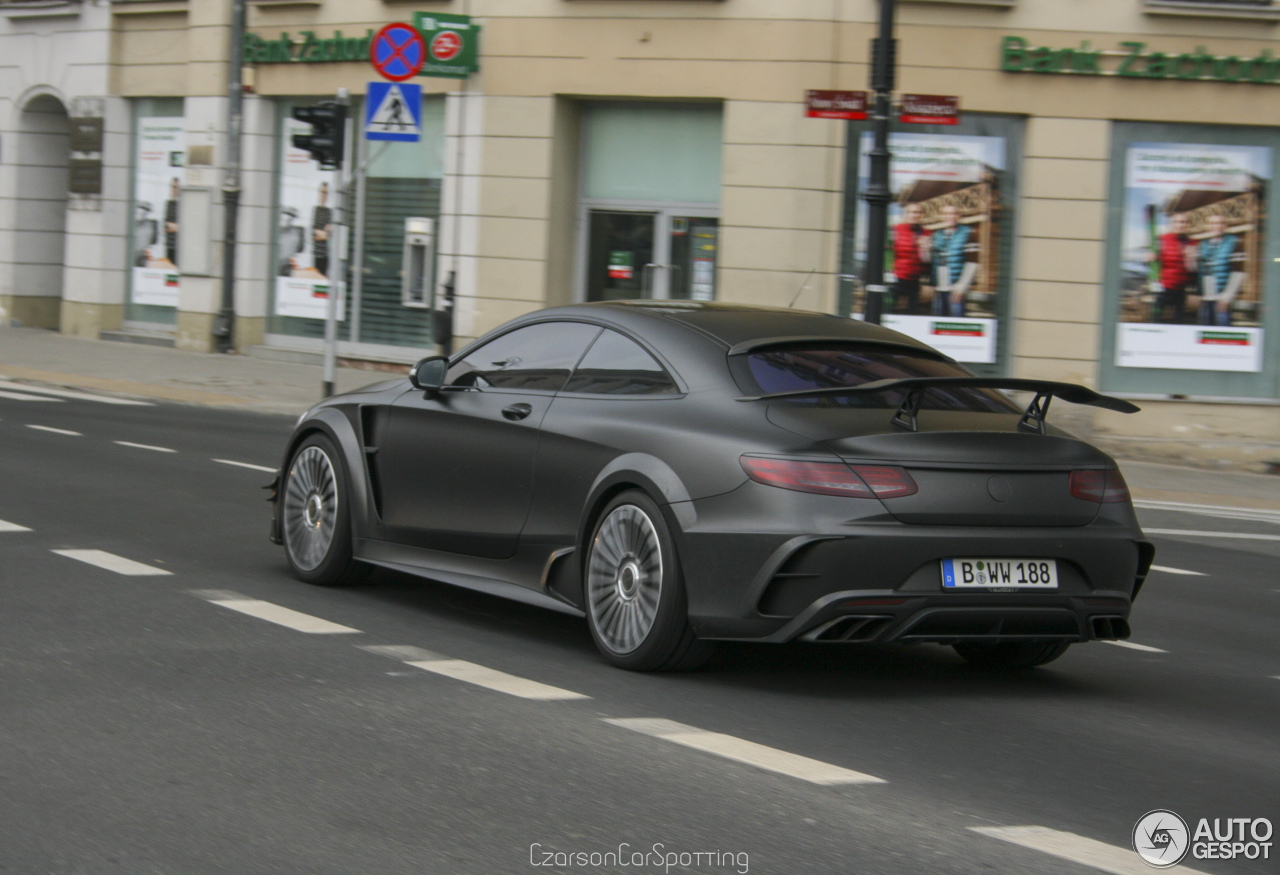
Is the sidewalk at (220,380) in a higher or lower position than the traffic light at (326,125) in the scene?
lower

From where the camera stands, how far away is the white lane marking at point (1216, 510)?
1395 centimetres

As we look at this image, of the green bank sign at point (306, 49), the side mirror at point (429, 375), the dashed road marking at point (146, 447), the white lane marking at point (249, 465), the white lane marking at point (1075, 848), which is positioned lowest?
the white lane marking at point (1075, 848)

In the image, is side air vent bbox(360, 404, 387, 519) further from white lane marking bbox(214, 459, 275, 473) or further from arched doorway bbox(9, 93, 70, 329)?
arched doorway bbox(9, 93, 70, 329)

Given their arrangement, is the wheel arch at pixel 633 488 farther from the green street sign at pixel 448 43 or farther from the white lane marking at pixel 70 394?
the green street sign at pixel 448 43

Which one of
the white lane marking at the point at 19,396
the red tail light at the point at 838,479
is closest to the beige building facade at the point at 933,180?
the white lane marking at the point at 19,396

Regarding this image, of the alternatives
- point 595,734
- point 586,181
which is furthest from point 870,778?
point 586,181

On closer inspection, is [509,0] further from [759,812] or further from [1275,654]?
[759,812]

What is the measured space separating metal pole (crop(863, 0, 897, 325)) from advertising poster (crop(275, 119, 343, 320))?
10538mm

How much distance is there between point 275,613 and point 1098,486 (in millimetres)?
3342

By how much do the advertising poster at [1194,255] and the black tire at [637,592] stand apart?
14.0 meters

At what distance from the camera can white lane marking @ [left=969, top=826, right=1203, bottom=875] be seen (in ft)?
13.3

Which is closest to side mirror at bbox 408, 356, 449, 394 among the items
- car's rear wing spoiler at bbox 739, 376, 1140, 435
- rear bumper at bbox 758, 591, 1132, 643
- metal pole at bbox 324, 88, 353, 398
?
car's rear wing spoiler at bbox 739, 376, 1140, 435

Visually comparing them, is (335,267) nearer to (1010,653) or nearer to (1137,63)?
(1137,63)

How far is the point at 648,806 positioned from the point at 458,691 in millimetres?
1472
